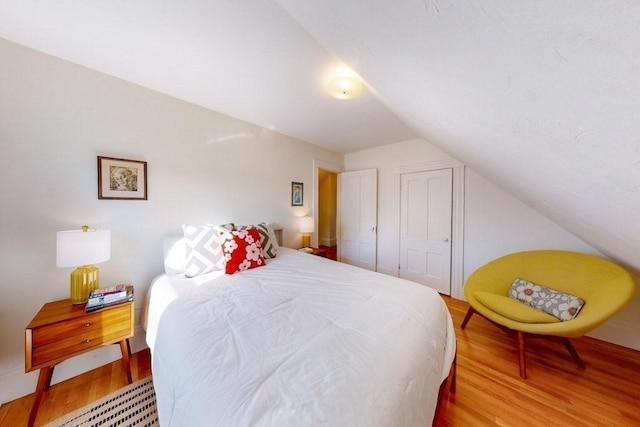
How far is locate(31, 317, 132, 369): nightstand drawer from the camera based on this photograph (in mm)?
1281

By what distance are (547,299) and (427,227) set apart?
149cm

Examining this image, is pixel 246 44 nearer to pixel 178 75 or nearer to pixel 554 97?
pixel 178 75

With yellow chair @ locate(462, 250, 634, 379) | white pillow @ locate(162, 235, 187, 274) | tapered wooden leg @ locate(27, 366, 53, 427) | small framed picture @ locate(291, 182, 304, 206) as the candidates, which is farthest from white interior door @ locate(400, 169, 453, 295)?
tapered wooden leg @ locate(27, 366, 53, 427)

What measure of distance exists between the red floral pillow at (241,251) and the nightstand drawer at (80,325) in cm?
72

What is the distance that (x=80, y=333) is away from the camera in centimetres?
140

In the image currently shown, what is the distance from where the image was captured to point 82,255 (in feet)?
4.64

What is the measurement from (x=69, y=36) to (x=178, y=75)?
59cm

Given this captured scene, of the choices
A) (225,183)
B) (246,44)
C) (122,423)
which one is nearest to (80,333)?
(122,423)


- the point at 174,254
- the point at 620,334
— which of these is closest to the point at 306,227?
the point at 174,254

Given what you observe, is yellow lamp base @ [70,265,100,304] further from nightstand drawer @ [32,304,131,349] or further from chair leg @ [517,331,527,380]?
chair leg @ [517,331,527,380]

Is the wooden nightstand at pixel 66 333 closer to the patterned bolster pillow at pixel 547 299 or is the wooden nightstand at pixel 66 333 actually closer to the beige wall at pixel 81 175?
the beige wall at pixel 81 175

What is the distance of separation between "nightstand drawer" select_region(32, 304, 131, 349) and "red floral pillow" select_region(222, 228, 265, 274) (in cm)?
72

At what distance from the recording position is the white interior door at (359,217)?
379cm

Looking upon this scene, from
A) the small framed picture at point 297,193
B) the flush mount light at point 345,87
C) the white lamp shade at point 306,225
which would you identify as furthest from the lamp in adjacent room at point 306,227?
the flush mount light at point 345,87
